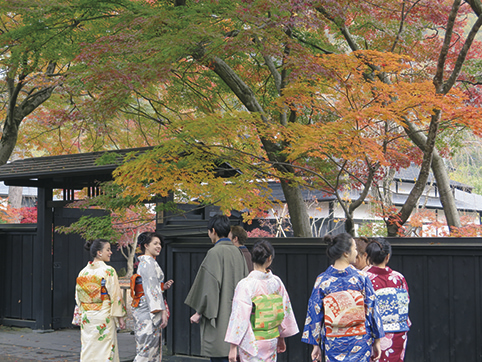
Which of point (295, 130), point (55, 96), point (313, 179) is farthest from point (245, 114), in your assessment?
point (55, 96)

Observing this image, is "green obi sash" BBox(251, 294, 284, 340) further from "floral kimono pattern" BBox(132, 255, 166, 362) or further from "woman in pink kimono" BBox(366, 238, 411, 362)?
"floral kimono pattern" BBox(132, 255, 166, 362)

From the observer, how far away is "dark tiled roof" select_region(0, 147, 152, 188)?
8.81 metres

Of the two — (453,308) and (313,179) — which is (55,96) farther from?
(453,308)

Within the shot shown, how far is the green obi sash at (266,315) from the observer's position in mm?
4305

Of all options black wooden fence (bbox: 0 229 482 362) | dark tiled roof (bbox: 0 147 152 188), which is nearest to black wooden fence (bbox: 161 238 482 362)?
black wooden fence (bbox: 0 229 482 362)

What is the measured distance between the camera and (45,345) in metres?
8.79

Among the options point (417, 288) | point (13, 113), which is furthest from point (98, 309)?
point (13, 113)

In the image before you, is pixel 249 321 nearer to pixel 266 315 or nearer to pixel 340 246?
pixel 266 315

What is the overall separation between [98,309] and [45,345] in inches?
131

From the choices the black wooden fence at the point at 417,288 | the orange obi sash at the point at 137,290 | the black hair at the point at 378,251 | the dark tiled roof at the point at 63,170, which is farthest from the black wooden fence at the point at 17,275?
the black hair at the point at 378,251

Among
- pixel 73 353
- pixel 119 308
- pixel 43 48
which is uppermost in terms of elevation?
pixel 43 48

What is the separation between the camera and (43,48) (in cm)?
1028

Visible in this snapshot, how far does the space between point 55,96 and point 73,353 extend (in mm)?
9087

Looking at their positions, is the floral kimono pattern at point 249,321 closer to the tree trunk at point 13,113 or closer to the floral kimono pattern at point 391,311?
the floral kimono pattern at point 391,311
